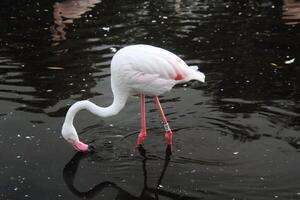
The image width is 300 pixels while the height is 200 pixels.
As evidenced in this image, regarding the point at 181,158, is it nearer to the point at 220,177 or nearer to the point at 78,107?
the point at 220,177

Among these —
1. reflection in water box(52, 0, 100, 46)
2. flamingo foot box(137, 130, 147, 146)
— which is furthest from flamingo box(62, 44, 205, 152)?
reflection in water box(52, 0, 100, 46)

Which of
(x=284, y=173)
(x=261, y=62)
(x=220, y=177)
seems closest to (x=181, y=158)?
(x=220, y=177)

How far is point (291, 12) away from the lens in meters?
14.4

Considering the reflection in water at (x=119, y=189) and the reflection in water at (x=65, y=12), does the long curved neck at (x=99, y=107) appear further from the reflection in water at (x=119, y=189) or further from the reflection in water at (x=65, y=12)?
the reflection in water at (x=65, y=12)

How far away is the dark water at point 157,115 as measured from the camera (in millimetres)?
5914

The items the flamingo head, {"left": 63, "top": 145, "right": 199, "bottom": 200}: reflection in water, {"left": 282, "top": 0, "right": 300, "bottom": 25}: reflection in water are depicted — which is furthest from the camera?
{"left": 282, "top": 0, "right": 300, "bottom": 25}: reflection in water

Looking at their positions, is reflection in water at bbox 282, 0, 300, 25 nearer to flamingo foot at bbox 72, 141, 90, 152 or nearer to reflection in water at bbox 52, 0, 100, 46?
reflection in water at bbox 52, 0, 100, 46

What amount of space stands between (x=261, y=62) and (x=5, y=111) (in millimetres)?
4943

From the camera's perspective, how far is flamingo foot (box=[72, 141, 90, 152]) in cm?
642

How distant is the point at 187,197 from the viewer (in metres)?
5.57

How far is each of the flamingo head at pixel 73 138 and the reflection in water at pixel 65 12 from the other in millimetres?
5737

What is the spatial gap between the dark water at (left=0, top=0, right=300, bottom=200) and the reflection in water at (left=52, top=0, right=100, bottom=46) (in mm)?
117

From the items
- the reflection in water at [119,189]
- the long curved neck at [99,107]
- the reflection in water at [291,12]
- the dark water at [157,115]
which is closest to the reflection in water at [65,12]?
the dark water at [157,115]

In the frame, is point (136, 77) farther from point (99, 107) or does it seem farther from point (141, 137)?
point (141, 137)
